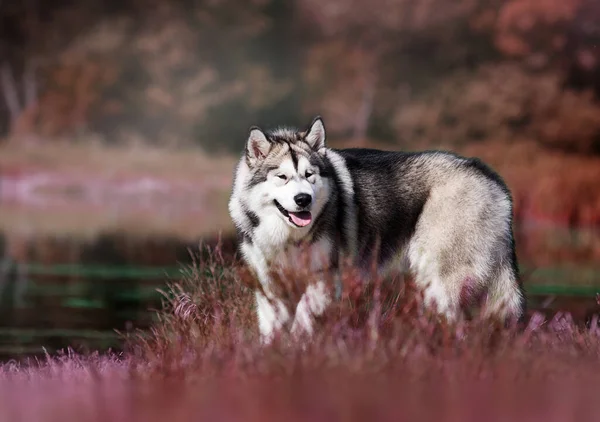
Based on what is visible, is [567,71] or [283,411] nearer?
[283,411]

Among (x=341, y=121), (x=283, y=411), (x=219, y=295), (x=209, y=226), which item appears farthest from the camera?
(x=341, y=121)

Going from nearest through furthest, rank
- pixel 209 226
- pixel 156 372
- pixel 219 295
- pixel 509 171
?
pixel 156 372 → pixel 219 295 → pixel 209 226 → pixel 509 171

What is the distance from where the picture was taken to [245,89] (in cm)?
4059

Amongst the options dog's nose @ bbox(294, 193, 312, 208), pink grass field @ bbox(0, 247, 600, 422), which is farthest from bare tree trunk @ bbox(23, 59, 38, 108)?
pink grass field @ bbox(0, 247, 600, 422)

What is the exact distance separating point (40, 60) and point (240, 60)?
999cm

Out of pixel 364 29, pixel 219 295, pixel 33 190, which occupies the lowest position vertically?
pixel 33 190

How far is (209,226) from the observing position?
1022 inches

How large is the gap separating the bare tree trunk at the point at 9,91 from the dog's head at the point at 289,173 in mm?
38618

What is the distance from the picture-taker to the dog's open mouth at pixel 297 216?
6204mm

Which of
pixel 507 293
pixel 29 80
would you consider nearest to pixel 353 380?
pixel 507 293

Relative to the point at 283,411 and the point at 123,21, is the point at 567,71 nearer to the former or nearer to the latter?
the point at 123,21

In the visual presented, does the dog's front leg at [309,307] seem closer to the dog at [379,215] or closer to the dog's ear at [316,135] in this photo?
the dog at [379,215]

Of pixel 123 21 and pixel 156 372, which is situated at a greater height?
pixel 123 21

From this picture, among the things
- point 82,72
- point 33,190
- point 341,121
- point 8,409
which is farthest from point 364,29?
point 8,409
